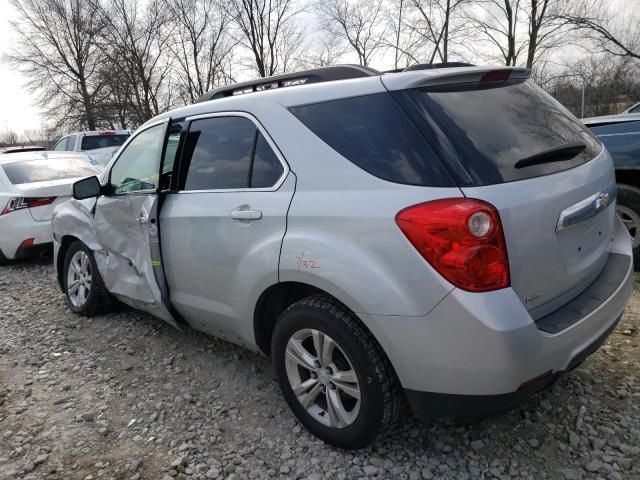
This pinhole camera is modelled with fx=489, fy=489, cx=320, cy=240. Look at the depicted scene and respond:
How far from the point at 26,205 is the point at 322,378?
528cm

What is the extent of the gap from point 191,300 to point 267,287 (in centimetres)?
80

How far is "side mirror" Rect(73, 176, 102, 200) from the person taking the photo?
12.0ft

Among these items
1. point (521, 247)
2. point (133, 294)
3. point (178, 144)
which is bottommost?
point (133, 294)

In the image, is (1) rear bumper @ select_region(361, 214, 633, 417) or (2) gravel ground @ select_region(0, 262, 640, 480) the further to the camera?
(2) gravel ground @ select_region(0, 262, 640, 480)

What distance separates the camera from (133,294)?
3555 millimetres

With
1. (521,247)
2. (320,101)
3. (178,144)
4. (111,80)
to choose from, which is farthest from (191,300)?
(111,80)

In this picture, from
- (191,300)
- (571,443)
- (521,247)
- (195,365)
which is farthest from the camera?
(195,365)

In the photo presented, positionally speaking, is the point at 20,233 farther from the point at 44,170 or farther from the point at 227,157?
the point at 227,157

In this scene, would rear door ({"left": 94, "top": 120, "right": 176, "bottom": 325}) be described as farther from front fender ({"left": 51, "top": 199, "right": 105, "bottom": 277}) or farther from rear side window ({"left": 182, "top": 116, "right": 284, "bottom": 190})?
rear side window ({"left": 182, "top": 116, "right": 284, "bottom": 190})

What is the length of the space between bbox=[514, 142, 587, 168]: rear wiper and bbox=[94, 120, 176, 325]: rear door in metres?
2.17

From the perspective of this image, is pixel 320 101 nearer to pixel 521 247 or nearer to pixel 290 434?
pixel 521 247

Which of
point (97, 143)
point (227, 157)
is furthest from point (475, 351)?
point (97, 143)

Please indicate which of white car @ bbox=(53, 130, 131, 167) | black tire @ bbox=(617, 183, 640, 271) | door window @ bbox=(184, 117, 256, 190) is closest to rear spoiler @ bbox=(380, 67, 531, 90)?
door window @ bbox=(184, 117, 256, 190)

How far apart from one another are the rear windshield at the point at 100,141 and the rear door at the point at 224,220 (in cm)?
1160
